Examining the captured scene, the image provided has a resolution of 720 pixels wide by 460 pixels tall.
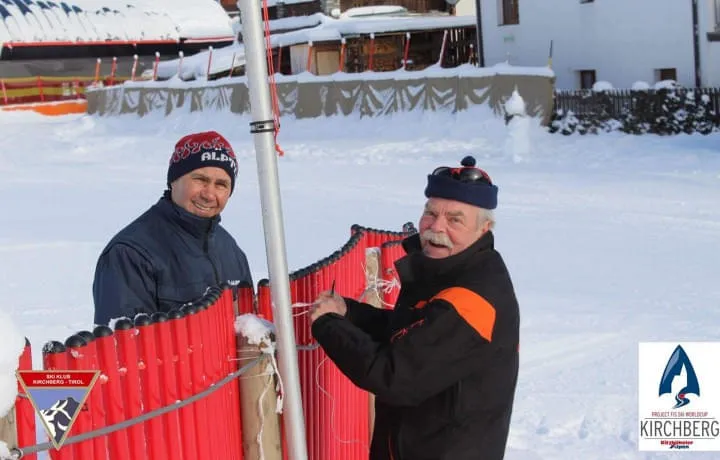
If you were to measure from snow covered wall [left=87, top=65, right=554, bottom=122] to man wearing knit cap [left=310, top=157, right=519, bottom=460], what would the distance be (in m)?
20.1

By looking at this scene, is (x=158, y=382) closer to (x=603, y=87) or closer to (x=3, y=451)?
(x=3, y=451)

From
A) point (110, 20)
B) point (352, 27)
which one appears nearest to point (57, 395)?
point (352, 27)

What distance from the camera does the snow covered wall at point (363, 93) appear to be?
23.3 m

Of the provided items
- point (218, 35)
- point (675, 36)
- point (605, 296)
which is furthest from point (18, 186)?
point (218, 35)

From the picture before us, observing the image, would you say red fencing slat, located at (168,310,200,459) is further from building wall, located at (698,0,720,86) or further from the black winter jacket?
building wall, located at (698,0,720,86)

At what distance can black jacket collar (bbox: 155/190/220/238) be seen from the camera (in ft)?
14.0

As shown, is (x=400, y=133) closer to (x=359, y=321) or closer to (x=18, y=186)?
(x=18, y=186)

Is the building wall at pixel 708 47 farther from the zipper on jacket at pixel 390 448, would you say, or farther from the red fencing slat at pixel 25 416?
the red fencing slat at pixel 25 416

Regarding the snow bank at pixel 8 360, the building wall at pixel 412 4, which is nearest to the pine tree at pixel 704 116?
the building wall at pixel 412 4

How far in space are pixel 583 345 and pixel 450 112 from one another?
1633 centimetres

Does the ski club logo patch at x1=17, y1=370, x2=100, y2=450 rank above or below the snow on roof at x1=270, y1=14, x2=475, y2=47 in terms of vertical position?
below

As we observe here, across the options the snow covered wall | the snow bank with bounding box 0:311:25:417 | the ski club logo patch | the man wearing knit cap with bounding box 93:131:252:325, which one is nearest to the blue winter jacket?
the man wearing knit cap with bounding box 93:131:252:325

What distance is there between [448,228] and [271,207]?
558 millimetres

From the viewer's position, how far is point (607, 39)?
87.3ft
